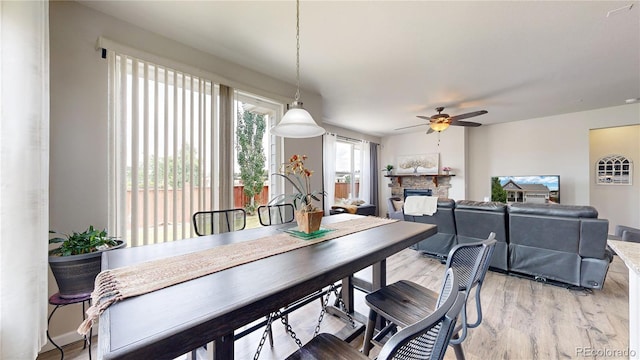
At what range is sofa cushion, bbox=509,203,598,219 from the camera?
7.88 ft

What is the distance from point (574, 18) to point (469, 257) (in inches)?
95.4

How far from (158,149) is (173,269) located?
1.71 m

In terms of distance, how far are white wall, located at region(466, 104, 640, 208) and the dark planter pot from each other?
7266 millimetres

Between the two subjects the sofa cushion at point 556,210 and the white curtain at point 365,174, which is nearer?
A: the sofa cushion at point 556,210

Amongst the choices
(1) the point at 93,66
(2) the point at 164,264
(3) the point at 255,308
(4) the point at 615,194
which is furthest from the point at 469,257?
(4) the point at 615,194

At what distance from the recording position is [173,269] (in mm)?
1023

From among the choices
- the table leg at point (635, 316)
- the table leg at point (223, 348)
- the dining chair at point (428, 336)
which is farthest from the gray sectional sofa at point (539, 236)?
the table leg at point (223, 348)

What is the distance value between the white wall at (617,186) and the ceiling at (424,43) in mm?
1780

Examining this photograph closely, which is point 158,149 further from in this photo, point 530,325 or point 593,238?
point 593,238

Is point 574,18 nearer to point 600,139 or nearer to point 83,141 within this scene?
point 83,141

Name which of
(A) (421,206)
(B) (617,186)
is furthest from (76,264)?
(B) (617,186)

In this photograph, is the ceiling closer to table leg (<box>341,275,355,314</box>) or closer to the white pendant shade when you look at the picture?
the white pendant shade

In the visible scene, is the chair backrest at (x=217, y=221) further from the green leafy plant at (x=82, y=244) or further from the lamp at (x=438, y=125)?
the lamp at (x=438, y=125)

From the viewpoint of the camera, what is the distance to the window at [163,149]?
2.09m
